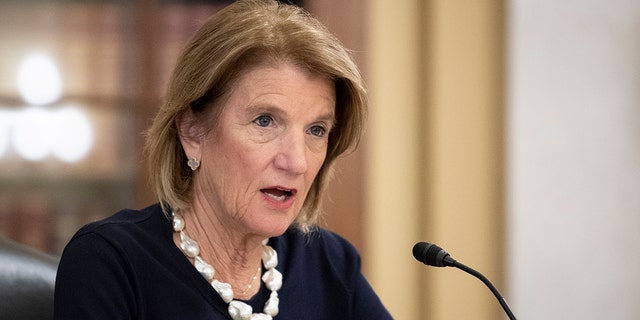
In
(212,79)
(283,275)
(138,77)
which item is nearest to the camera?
(212,79)

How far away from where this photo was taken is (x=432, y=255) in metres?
1.45

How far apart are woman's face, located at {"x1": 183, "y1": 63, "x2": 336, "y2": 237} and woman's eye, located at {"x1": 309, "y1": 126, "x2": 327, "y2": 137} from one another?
0.7 inches

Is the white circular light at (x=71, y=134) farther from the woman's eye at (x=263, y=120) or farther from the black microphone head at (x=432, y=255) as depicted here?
the black microphone head at (x=432, y=255)

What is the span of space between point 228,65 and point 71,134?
2206 millimetres

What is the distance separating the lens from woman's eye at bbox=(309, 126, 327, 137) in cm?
159

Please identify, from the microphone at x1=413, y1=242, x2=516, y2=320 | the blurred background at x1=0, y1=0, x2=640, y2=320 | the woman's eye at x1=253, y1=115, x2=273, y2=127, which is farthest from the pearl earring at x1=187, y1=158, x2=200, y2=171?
the blurred background at x1=0, y1=0, x2=640, y2=320

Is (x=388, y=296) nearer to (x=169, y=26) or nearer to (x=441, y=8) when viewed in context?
(x=441, y=8)

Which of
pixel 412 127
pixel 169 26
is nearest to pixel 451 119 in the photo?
pixel 412 127

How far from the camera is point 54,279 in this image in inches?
60.7

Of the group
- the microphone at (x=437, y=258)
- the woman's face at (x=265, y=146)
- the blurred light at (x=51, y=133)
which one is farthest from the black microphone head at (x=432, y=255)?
the blurred light at (x=51, y=133)

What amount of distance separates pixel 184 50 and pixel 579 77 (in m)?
1.97

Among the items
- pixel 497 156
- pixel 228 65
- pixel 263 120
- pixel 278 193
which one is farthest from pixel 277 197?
pixel 497 156

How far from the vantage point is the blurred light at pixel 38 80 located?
3.52 meters

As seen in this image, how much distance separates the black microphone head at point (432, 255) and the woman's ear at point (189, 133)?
0.43 metres
